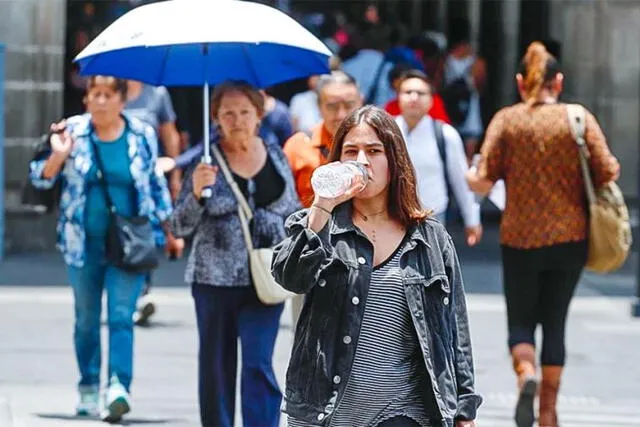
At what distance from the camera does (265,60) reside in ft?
26.0

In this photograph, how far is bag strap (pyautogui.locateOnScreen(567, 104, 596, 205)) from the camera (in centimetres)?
829

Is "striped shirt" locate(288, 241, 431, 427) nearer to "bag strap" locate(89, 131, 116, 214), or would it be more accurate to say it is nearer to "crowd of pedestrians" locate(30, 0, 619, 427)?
"crowd of pedestrians" locate(30, 0, 619, 427)

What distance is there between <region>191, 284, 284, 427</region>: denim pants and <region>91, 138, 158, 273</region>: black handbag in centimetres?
111

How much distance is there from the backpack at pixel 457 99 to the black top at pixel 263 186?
10.8 m

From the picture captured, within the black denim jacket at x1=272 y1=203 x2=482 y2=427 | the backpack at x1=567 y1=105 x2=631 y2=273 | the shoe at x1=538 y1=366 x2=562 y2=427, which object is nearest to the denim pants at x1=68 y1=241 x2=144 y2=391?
the shoe at x1=538 y1=366 x2=562 y2=427

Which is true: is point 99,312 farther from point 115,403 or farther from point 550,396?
point 550,396

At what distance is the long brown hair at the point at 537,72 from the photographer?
845 cm

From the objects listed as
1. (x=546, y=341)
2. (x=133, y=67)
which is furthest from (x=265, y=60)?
(x=546, y=341)

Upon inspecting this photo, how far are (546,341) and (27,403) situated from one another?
8.87 feet

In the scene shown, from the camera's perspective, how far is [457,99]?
18.3 metres

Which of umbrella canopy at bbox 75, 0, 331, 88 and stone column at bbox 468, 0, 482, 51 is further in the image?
stone column at bbox 468, 0, 482, 51

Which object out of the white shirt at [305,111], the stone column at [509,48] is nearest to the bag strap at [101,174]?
the white shirt at [305,111]

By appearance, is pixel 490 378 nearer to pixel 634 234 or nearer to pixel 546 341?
pixel 546 341

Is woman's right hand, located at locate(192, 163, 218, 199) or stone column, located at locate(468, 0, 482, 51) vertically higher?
stone column, located at locate(468, 0, 482, 51)
